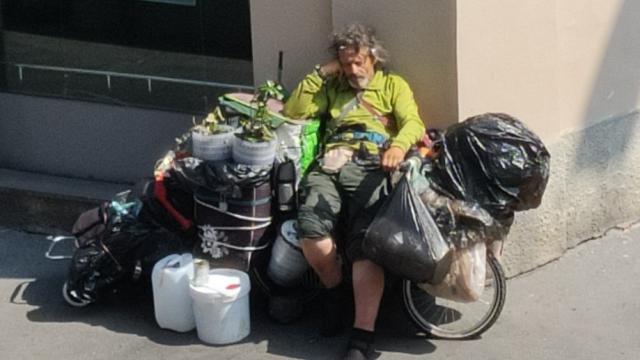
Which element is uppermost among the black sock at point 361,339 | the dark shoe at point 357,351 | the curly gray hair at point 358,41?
the curly gray hair at point 358,41

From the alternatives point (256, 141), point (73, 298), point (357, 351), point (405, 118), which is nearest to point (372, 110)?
point (405, 118)

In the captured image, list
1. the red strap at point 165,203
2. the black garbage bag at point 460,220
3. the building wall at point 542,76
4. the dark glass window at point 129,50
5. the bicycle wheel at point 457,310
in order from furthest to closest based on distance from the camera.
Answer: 1. the dark glass window at point 129,50
2. the red strap at point 165,203
3. the building wall at point 542,76
4. the bicycle wheel at point 457,310
5. the black garbage bag at point 460,220

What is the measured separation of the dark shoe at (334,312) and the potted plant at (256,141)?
2.20 ft

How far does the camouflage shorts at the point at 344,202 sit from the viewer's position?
6.28m

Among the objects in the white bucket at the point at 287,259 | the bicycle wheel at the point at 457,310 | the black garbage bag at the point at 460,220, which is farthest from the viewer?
the white bucket at the point at 287,259

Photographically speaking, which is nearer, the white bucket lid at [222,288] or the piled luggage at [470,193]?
the piled luggage at [470,193]

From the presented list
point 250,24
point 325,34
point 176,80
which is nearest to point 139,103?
point 176,80

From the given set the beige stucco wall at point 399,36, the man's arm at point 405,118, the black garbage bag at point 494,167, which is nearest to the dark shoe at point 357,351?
the black garbage bag at point 494,167

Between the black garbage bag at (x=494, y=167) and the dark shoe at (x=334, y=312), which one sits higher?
the black garbage bag at (x=494, y=167)

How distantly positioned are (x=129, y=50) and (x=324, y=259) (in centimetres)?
236

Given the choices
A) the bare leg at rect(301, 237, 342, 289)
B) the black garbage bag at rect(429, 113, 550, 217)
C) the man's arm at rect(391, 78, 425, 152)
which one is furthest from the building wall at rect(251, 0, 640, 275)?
the bare leg at rect(301, 237, 342, 289)

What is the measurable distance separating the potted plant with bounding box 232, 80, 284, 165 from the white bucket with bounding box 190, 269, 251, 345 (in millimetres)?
530

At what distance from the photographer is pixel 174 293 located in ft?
21.5

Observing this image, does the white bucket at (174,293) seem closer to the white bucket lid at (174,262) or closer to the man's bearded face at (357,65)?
the white bucket lid at (174,262)
